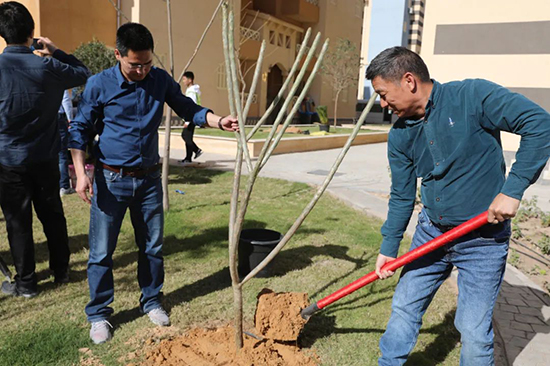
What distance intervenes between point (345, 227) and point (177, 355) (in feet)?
11.3

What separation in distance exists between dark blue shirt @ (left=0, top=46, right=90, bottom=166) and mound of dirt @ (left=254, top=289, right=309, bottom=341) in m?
2.04

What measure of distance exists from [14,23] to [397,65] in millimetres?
2682

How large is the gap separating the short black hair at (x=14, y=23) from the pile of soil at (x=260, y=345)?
2370mm

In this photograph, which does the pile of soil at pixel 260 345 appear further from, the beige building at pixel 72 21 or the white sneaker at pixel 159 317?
the beige building at pixel 72 21

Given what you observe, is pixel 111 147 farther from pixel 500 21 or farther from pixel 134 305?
pixel 500 21

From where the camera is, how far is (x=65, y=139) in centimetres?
619

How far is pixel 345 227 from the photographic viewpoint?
5.89 meters

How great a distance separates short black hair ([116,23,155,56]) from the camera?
2704mm

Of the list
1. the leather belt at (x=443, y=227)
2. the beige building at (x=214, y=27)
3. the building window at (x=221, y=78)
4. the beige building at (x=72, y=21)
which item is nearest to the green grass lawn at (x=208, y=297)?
the leather belt at (x=443, y=227)

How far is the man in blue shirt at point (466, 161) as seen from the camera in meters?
2.01

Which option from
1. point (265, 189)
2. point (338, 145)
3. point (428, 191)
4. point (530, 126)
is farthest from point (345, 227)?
point (338, 145)

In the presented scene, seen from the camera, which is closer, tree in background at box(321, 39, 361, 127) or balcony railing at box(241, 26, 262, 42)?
balcony railing at box(241, 26, 262, 42)

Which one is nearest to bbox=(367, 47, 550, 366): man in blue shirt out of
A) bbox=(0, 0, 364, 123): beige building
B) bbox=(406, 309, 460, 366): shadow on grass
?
bbox=(406, 309, 460, 366): shadow on grass

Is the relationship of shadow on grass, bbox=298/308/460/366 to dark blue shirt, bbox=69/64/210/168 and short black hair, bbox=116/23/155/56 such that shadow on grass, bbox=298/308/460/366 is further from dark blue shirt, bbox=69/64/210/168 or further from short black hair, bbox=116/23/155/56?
short black hair, bbox=116/23/155/56
